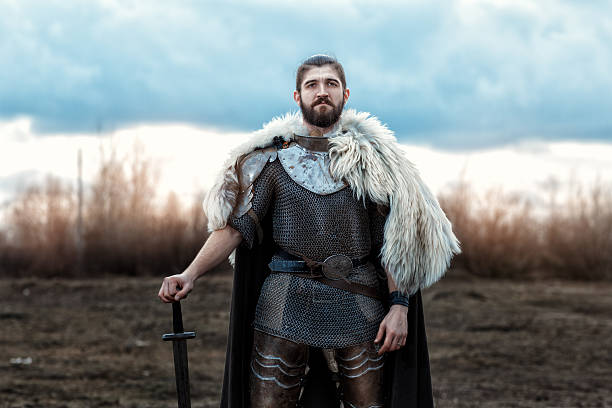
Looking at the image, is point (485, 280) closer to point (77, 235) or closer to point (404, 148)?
point (77, 235)

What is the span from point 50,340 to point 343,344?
24.9 feet

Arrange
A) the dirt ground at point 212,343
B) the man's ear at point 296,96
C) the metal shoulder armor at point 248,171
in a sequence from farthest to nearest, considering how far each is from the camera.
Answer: the dirt ground at point 212,343 < the man's ear at point 296,96 < the metal shoulder armor at point 248,171

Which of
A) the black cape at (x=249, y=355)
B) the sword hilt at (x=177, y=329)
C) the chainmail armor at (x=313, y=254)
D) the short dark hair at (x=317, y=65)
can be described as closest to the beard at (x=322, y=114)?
the short dark hair at (x=317, y=65)

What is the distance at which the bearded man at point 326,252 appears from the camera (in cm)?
309

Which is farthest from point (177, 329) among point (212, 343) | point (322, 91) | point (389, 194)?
point (212, 343)

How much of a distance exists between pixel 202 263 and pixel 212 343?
6.76m

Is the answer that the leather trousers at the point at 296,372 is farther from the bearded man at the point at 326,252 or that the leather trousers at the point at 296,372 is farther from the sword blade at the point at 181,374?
the sword blade at the point at 181,374

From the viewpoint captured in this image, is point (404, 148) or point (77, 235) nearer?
point (404, 148)

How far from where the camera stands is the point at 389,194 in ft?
10.5

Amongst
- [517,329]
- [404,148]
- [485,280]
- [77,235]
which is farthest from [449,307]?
[404,148]

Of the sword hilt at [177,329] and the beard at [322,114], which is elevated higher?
the beard at [322,114]

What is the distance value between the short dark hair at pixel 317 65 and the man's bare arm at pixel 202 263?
0.68 metres

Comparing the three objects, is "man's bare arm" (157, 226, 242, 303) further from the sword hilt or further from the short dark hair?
the short dark hair

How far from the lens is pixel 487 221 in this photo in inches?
590
